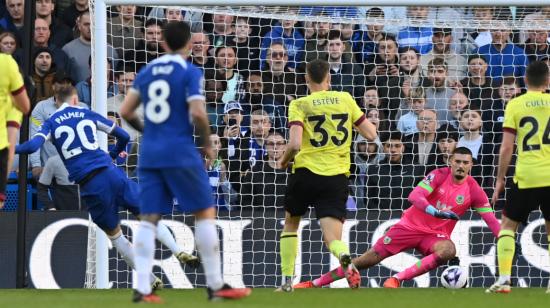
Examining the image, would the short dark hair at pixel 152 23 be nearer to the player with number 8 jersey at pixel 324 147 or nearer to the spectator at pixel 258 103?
the spectator at pixel 258 103

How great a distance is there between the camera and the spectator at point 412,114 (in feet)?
46.9

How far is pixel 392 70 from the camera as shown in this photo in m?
14.5

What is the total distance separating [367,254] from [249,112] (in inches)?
100

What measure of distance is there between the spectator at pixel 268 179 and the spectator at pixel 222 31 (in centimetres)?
156

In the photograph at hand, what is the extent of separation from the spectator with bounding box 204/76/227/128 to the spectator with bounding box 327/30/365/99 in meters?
1.32

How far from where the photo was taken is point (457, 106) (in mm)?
14375

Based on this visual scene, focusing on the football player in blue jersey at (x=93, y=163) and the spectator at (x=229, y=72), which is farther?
the spectator at (x=229, y=72)

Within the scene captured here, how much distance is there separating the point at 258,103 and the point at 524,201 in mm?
4783

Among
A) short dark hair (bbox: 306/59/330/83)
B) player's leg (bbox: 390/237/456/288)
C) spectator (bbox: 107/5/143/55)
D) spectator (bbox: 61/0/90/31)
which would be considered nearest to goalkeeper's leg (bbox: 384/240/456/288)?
player's leg (bbox: 390/237/456/288)

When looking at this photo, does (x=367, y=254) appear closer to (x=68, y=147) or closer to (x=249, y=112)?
(x=249, y=112)

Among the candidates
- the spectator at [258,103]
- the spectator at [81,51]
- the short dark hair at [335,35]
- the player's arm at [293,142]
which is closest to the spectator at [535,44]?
the short dark hair at [335,35]

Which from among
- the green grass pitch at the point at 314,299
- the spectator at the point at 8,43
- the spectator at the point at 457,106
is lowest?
the green grass pitch at the point at 314,299

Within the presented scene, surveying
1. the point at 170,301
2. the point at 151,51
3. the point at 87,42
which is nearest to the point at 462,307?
the point at 170,301

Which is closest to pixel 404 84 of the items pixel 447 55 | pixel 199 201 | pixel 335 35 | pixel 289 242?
pixel 447 55
